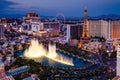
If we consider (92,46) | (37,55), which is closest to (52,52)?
(37,55)

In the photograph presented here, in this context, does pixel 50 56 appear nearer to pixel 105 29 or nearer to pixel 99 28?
pixel 105 29

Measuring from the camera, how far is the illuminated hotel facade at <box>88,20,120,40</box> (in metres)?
20.6

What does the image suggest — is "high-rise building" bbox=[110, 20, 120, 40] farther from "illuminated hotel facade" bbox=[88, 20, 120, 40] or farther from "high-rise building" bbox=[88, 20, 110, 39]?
"high-rise building" bbox=[88, 20, 110, 39]

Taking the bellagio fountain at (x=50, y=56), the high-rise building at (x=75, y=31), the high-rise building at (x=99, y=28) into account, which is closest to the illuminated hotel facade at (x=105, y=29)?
the high-rise building at (x=99, y=28)

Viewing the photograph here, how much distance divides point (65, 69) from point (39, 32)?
15.9 metres

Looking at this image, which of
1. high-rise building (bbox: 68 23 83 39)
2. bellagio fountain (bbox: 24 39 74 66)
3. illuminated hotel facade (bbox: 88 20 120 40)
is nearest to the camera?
bellagio fountain (bbox: 24 39 74 66)

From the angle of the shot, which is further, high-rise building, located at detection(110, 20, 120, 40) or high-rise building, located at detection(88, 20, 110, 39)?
high-rise building, located at detection(88, 20, 110, 39)

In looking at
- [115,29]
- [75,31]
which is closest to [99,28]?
[115,29]

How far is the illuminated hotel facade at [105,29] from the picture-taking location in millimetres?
20578

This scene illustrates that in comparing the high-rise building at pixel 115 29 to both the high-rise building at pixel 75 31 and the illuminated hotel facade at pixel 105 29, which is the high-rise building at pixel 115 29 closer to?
the illuminated hotel facade at pixel 105 29

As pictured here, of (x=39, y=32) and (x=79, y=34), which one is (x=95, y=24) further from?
(x=39, y=32)

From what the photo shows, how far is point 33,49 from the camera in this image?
17016mm

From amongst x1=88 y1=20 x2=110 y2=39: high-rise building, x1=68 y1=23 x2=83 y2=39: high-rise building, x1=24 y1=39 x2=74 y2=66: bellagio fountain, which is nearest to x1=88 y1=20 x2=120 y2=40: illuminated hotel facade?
x1=88 y1=20 x2=110 y2=39: high-rise building

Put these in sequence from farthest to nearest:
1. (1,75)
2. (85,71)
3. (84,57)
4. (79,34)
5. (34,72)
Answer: (79,34) < (84,57) < (85,71) < (34,72) < (1,75)
